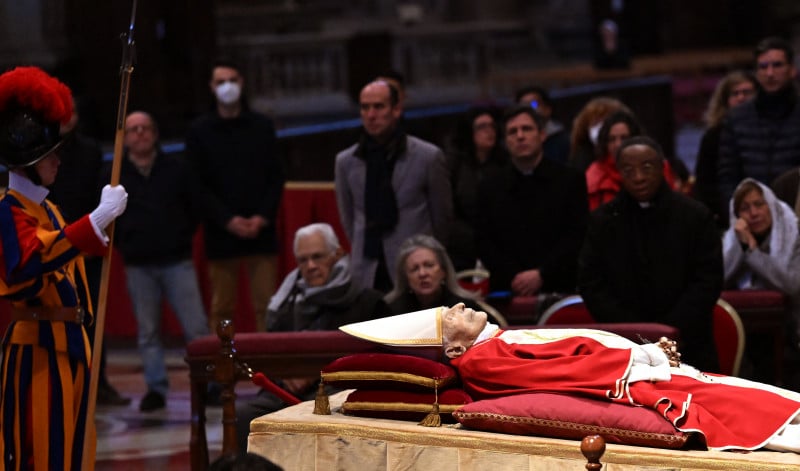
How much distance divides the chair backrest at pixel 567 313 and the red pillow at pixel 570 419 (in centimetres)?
197

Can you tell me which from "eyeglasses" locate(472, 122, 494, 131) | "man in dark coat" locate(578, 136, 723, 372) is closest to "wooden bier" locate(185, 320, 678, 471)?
"man in dark coat" locate(578, 136, 723, 372)

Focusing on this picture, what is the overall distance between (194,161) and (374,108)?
139 centimetres

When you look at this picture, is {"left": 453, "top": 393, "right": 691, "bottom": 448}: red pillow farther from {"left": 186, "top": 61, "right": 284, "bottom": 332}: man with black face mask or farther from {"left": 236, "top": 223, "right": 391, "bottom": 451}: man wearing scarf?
{"left": 186, "top": 61, "right": 284, "bottom": 332}: man with black face mask

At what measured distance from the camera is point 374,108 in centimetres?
796

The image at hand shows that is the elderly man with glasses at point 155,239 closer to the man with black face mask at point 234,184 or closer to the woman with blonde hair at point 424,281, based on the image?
the man with black face mask at point 234,184

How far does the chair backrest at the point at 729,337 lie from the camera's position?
6906 mm

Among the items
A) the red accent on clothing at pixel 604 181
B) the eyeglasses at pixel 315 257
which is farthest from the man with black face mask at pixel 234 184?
the red accent on clothing at pixel 604 181

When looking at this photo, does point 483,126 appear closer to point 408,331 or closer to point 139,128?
point 139,128

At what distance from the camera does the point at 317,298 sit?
6887 mm

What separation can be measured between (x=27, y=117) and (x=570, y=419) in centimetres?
218

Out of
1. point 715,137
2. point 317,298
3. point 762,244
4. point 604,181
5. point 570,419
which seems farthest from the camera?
point 715,137

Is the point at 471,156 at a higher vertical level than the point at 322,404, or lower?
higher

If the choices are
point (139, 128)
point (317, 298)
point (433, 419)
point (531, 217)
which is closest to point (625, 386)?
point (433, 419)

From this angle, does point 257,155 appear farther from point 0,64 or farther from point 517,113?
point 0,64
